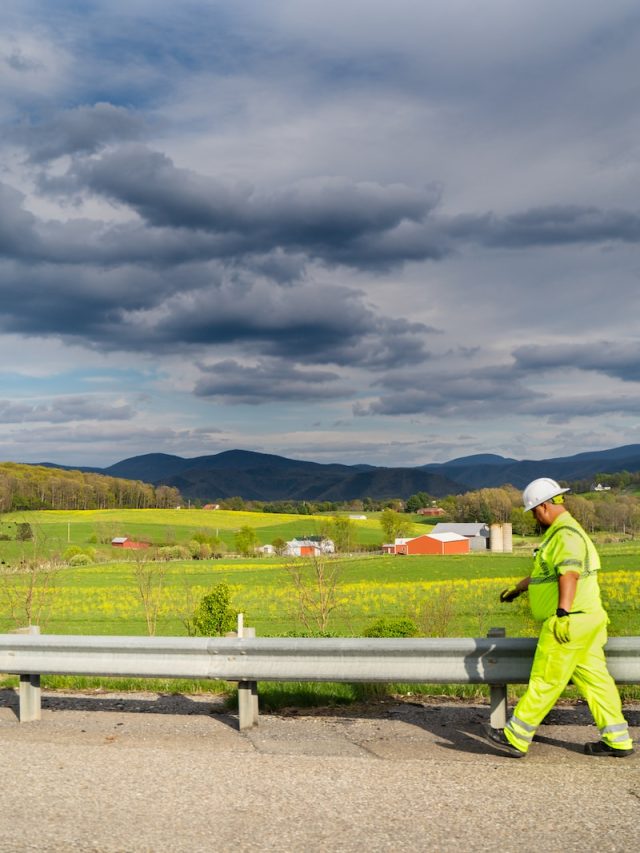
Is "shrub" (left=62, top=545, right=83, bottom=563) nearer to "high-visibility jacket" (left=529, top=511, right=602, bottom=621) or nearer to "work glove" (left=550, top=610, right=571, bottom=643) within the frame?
"high-visibility jacket" (left=529, top=511, right=602, bottom=621)

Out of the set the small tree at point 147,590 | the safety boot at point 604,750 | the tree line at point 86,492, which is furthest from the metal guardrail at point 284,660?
the tree line at point 86,492

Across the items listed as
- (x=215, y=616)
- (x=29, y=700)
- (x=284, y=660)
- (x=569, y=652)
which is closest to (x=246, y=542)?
(x=215, y=616)

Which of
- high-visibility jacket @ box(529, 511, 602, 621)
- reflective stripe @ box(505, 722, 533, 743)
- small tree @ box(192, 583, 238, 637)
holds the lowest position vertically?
small tree @ box(192, 583, 238, 637)

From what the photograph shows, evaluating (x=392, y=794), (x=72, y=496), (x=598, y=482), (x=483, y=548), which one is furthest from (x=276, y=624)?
(x=598, y=482)

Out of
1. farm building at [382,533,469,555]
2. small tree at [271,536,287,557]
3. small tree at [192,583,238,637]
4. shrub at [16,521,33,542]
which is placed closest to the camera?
small tree at [192,583,238,637]

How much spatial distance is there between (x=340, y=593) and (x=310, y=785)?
4305 cm

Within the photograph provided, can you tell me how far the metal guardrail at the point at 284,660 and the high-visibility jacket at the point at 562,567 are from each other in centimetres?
49

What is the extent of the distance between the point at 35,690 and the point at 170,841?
3630 mm

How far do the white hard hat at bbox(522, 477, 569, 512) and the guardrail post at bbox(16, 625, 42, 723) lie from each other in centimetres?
455

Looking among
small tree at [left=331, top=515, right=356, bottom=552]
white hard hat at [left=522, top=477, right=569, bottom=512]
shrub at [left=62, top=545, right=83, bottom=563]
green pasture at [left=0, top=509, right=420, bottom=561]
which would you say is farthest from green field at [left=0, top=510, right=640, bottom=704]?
white hard hat at [left=522, top=477, right=569, bottom=512]

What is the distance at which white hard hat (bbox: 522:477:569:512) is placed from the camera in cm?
654

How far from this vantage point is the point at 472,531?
114 m

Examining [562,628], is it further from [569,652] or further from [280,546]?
[280,546]

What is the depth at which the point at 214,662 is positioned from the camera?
23.9 ft
